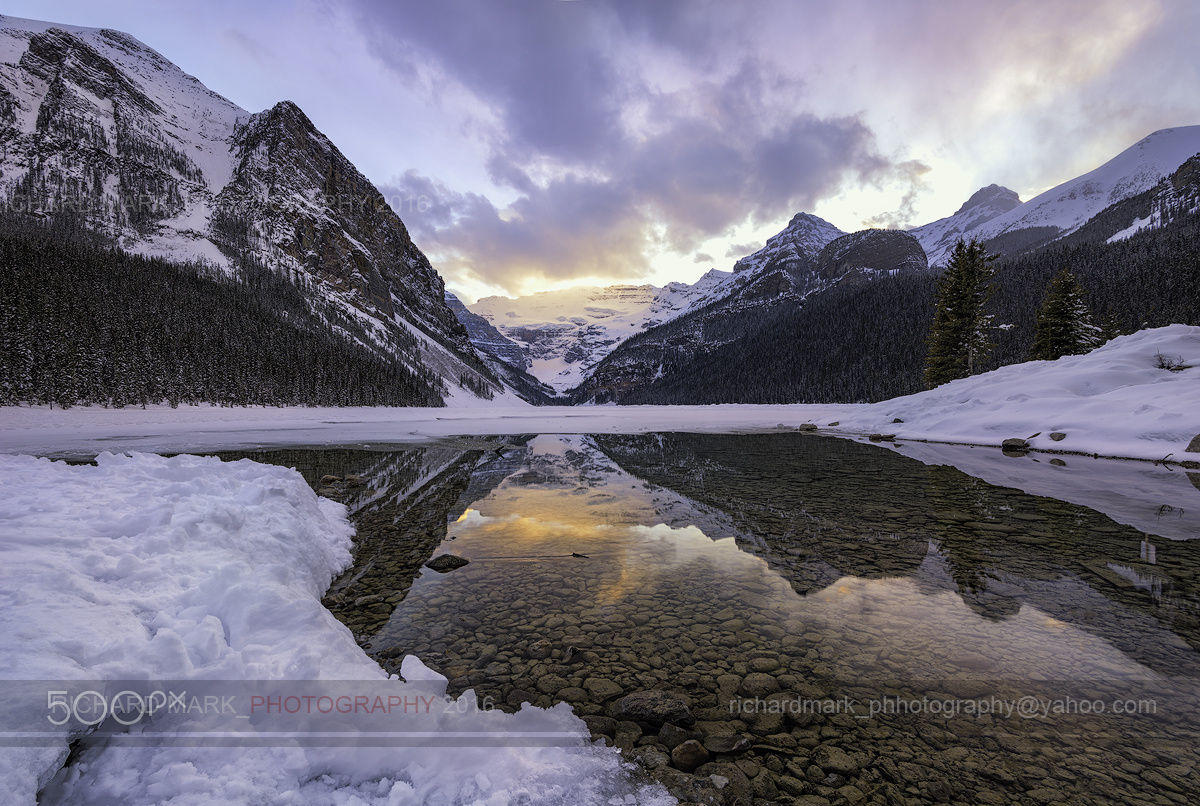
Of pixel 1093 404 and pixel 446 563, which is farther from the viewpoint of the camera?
pixel 1093 404

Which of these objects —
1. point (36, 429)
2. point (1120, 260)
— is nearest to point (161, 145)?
point (36, 429)

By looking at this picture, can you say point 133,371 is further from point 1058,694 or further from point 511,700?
point 1058,694

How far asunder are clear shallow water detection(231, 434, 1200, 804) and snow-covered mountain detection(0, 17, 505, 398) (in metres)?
125

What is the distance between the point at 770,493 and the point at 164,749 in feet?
44.4

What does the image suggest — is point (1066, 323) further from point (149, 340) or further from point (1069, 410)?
point (149, 340)

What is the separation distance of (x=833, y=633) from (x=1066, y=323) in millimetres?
46485

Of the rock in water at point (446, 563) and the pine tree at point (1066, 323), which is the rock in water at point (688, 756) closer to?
the rock in water at point (446, 563)

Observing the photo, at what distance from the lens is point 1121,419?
57.6ft

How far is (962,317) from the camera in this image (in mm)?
38312

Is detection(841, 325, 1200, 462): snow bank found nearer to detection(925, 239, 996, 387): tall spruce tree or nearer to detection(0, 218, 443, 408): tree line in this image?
detection(925, 239, 996, 387): tall spruce tree

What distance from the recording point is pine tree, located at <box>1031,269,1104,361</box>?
35219 mm

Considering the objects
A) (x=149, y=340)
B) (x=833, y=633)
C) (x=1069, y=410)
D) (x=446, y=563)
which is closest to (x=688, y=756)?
(x=833, y=633)

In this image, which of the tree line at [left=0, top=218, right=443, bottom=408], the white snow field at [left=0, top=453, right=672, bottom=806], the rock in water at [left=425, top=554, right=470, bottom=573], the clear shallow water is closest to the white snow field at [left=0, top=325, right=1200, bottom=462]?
the clear shallow water

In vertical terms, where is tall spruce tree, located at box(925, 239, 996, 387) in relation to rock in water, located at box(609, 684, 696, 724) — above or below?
above
